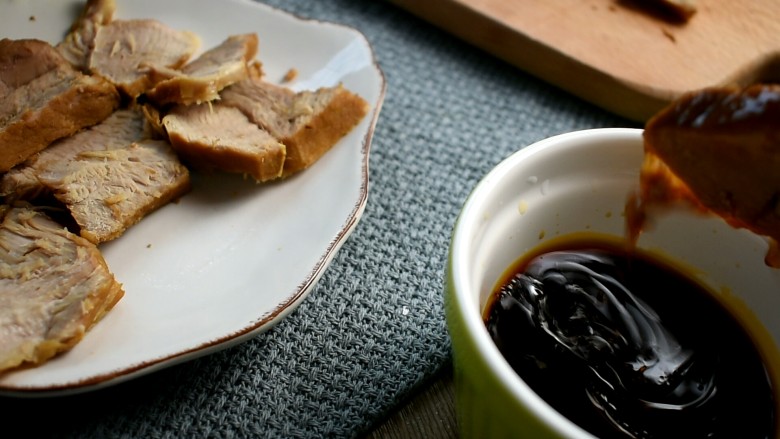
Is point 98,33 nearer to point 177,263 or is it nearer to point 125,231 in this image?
point 125,231

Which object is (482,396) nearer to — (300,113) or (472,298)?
(472,298)

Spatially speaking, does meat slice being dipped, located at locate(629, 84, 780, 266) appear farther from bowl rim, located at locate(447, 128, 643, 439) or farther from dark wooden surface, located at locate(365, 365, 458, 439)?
dark wooden surface, located at locate(365, 365, 458, 439)

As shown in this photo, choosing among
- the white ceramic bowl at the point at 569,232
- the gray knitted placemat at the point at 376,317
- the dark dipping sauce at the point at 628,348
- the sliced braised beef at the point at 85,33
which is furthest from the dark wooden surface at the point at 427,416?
the sliced braised beef at the point at 85,33

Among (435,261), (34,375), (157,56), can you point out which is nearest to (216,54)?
(157,56)

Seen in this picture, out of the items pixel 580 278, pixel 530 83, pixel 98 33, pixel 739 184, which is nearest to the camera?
pixel 739 184

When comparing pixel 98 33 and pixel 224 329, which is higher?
pixel 98 33

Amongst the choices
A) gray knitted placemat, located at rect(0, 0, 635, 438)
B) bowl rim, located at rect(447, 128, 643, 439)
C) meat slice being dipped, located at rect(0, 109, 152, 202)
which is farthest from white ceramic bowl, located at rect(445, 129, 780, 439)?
meat slice being dipped, located at rect(0, 109, 152, 202)

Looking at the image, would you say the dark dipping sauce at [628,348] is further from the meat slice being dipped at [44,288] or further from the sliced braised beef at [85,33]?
the sliced braised beef at [85,33]
